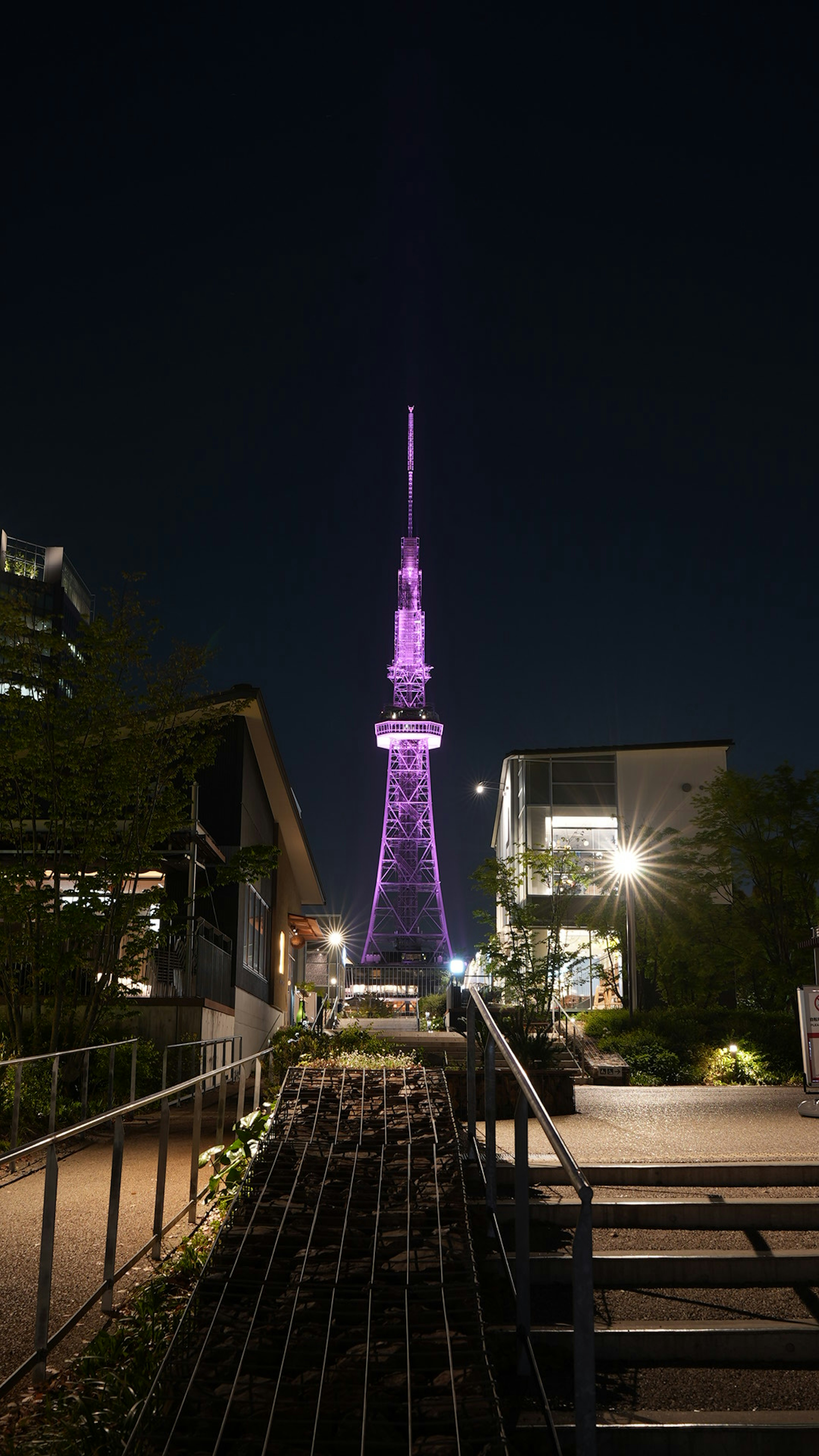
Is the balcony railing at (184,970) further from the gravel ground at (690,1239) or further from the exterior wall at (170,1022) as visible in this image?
the gravel ground at (690,1239)

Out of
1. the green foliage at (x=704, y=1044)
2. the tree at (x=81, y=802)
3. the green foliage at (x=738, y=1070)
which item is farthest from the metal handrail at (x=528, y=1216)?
the green foliage at (x=704, y=1044)

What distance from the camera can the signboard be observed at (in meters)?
11.1

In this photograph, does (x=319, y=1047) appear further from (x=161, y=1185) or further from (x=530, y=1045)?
(x=161, y=1185)

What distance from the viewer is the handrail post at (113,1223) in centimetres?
538

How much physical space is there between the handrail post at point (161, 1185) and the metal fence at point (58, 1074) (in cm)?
159

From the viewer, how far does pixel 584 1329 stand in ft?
12.1

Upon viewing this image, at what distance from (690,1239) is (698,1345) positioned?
1304 millimetres

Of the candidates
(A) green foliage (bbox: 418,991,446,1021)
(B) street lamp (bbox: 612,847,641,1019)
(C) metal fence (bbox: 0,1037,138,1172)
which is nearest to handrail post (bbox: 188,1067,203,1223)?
(C) metal fence (bbox: 0,1037,138,1172)

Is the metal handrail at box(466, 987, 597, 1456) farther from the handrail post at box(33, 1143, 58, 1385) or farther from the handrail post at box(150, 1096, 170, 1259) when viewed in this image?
the handrail post at box(33, 1143, 58, 1385)

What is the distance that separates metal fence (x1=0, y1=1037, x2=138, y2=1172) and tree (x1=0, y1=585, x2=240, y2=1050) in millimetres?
463

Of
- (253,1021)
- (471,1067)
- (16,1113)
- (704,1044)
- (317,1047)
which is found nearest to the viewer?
Answer: (471,1067)

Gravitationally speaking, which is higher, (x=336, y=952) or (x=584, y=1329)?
(x=336, y=952)

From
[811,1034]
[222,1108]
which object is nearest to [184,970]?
[222,1108]

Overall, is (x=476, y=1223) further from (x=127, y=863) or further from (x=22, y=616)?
(x=22, y=616)
